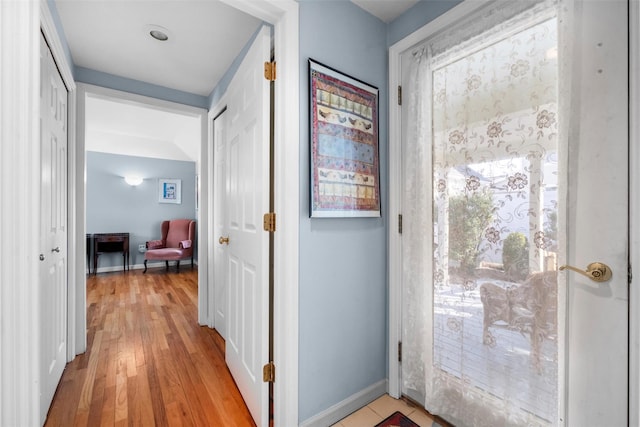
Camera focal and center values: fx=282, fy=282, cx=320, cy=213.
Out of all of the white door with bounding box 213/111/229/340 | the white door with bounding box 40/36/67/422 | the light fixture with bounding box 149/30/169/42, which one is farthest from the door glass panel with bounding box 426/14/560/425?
the white door with bounding box 40/36/67/422

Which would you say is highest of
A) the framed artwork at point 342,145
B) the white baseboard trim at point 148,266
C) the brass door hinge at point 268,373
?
the framed artwork at point 342,145

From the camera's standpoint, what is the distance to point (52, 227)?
5.68ft

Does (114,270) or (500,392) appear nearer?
(500,392)

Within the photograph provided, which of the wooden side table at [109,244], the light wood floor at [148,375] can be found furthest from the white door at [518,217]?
the wooden side table at [109,244]

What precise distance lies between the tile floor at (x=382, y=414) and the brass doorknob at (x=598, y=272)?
108 cm

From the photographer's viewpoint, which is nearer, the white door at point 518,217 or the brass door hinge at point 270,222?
the white door at point 518,217

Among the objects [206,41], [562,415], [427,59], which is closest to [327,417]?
[562,415]

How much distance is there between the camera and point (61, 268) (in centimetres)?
197

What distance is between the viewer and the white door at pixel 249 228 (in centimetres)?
142

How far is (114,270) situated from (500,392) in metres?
6.19

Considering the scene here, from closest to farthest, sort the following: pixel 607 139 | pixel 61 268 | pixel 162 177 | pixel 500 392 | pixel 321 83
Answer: pixel 607 139 < pixel 500 392 < pixel 321 83 < pixel 61 268 < pixel 162 177

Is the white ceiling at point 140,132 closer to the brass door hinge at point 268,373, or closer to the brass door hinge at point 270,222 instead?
the brass door hinge at point 270,222

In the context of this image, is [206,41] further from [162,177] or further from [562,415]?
[162,177]

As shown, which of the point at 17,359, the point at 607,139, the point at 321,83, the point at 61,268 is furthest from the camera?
the point at 61,268
